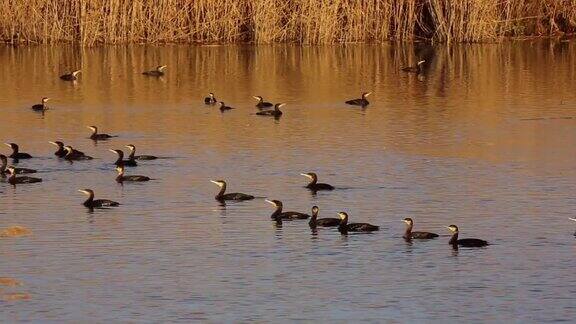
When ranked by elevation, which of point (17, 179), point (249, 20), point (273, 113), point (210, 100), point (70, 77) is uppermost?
point (249, 20)

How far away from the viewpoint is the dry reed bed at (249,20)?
4616 centimetres

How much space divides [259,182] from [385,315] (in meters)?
8.58

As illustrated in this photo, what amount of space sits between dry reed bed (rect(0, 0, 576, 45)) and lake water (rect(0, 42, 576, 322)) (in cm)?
317

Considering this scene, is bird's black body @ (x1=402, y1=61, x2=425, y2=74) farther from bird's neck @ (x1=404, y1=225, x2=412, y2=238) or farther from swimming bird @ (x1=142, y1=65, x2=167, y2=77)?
bird's neck @ (x1=404, y1=225, x2=412, y2=238)

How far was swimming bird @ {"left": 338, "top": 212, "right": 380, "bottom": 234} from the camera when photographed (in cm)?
2091

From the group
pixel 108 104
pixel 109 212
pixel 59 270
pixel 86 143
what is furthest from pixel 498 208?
pixel 108 104

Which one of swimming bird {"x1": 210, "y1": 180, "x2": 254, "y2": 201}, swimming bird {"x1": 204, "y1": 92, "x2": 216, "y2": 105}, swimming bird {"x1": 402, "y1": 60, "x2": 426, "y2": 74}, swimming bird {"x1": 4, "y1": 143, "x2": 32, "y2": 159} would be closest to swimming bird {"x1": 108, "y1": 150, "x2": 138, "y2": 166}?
swimming bird {"x1": 4, "y1": 143, "x2": 32, "y2": 159}

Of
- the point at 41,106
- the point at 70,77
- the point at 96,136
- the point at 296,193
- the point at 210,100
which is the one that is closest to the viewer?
the point at 296,193

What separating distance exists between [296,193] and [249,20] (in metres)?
24.0

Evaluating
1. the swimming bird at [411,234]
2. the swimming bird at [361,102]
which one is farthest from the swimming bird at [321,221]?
the swimming bird at [361,102]

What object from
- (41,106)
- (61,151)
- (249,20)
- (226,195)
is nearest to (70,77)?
(41,106)

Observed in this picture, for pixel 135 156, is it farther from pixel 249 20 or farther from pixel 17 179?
pixel 249 20

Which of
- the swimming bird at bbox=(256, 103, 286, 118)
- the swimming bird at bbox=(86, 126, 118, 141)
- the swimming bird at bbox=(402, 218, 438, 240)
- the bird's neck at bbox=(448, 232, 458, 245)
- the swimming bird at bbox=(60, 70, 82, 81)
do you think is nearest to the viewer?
the bird's neck at bbox=(448, 232, 458, 245)

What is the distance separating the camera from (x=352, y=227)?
20.9m
